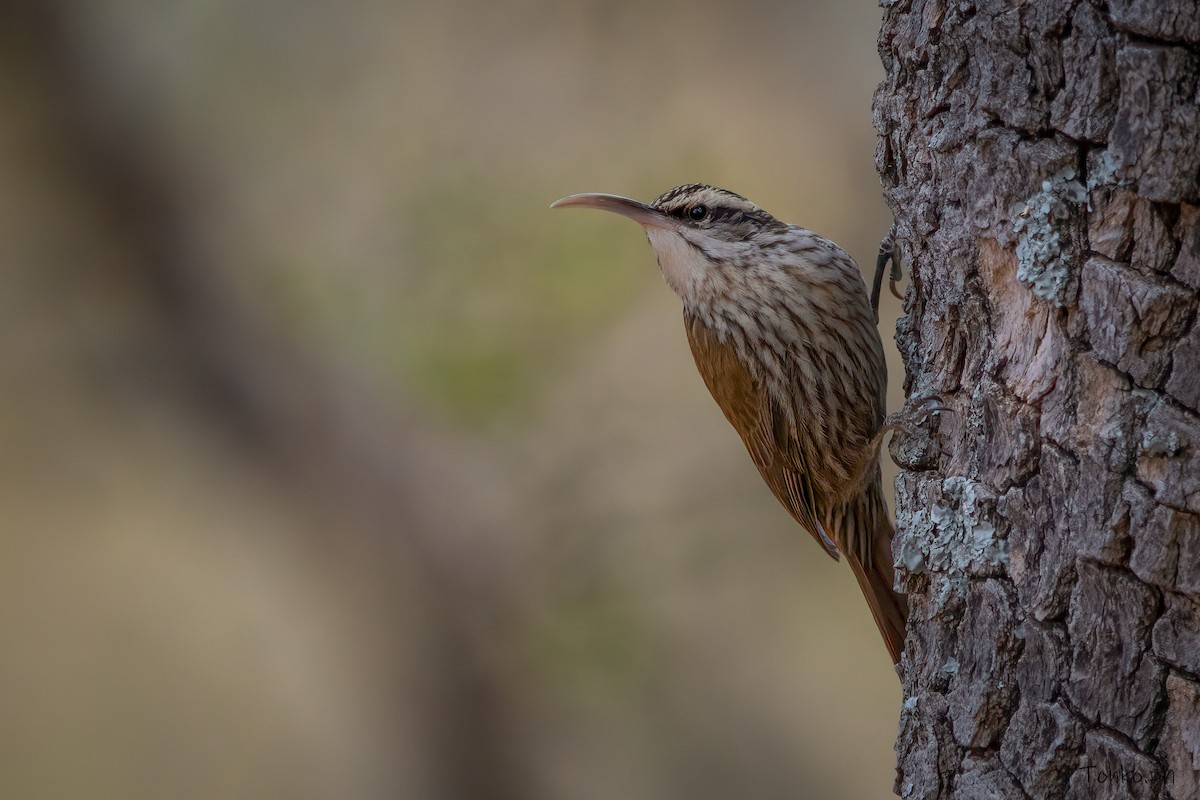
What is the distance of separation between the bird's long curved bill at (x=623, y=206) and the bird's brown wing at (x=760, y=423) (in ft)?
1.02

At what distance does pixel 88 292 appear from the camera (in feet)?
17.9

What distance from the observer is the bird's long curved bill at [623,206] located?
3.35m

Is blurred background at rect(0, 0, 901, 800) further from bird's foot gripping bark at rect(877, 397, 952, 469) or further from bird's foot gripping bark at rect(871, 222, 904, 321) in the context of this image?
bird's foot gripping bark at rect(877, 397, 952, 469)

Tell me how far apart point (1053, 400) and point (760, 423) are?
4.72 ft

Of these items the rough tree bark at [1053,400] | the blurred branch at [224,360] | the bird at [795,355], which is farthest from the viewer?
the blurred branch at [224,360]

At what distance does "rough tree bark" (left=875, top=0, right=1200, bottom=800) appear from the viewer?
169 cm

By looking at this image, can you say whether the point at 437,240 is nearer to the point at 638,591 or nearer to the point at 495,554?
the point at 495,554

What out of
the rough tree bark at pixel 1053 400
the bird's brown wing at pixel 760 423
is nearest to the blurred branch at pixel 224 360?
the bird's brown wing at pixel 760 423

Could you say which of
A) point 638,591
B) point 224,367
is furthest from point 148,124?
point 638,591

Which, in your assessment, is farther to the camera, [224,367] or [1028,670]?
[224,367]

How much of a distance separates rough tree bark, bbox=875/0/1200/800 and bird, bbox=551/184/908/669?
891mm

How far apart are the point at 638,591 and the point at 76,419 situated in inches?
121

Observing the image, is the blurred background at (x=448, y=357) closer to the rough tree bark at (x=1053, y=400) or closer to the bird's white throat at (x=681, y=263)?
the bird's white throat at (x=681, y=263)

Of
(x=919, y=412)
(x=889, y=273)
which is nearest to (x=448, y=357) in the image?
(x=889, y=273)
